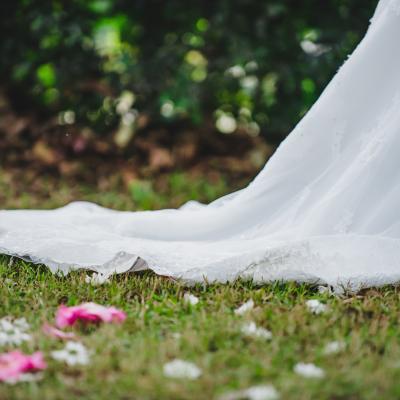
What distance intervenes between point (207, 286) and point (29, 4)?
8.63 ft

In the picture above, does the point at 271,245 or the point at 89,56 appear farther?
the point at 89,56

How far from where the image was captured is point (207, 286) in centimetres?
181

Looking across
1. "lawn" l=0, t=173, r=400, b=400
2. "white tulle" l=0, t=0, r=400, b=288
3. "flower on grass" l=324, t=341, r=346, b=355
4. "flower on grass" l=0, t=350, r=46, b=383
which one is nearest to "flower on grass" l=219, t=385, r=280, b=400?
"lawn" l=0, t=173, r=400, b=400

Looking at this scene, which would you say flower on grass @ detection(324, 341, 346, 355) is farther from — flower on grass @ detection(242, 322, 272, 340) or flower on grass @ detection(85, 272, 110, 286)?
flower on grass @ detection(85, 272, 110, 286)

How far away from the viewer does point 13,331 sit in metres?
1.42

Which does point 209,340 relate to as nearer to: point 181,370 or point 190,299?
point 181,370

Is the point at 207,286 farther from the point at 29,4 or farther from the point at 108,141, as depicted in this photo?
the point at 29,4

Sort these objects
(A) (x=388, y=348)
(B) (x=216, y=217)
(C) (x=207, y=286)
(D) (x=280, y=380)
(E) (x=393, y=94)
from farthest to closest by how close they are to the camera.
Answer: (B) (x=216, y=217)
(E) (x=393, y=94)
(C) (x=207, y=286)
(A) (x=388, y=348)
(D) (x=280, y=380)

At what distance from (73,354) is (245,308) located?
50cm

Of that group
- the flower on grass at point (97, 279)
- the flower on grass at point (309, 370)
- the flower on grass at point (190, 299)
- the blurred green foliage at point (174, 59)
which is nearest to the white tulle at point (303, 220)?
the flower on grass at point (97, 279)

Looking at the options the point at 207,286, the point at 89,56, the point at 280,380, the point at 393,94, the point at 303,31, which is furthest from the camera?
the point at 89,56

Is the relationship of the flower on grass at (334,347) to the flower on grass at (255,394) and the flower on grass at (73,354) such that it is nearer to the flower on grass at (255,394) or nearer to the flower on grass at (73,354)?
the flower on grass at (255,394)

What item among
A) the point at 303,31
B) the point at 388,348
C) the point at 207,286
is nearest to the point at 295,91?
the point at 303,31

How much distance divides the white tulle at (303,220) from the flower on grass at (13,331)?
443mm
